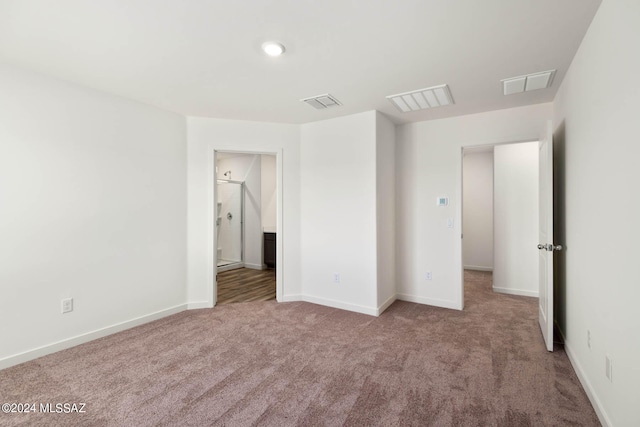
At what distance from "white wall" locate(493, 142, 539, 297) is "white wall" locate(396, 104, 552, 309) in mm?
1115

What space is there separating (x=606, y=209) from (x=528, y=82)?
61.6 inches

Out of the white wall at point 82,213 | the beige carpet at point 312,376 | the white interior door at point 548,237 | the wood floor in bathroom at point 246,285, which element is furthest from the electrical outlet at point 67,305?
the white interior door at point 548,237

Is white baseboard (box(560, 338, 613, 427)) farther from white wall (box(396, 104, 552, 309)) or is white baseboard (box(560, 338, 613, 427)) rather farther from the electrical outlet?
the electrical outlet

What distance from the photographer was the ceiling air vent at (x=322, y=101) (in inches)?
125

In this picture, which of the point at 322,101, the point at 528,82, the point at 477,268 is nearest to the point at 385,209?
the point at 322,101

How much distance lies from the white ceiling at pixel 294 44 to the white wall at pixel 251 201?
3.52m

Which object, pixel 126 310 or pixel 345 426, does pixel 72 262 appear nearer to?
pixel 126 310

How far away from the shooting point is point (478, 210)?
634 cm

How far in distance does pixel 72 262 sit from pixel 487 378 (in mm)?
3611

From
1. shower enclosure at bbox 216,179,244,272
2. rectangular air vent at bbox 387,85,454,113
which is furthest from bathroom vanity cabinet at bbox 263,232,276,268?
rectangular air vent at bbox 387,85,454,113

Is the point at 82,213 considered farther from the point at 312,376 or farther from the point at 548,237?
the point at 548,237

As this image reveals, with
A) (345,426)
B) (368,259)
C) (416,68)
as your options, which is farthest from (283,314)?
(416,68)

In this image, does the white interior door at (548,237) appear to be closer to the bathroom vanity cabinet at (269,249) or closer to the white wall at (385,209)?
the white wall at (385,209)

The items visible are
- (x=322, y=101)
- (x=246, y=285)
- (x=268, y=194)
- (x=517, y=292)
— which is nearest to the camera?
(x=322, y=101)
